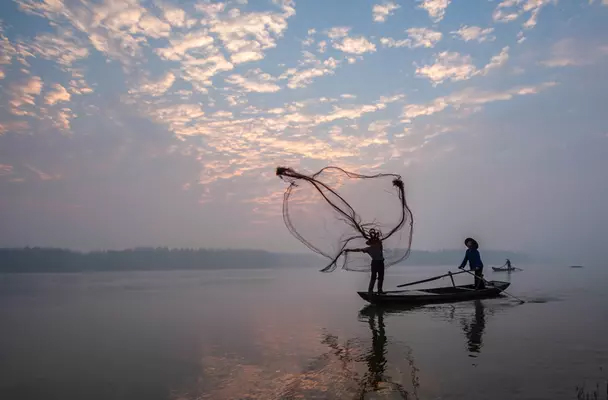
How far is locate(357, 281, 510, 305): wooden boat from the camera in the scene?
19816 millimetres

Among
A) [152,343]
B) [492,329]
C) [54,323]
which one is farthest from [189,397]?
[54,323]

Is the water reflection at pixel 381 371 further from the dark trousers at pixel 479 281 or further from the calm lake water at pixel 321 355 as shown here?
the dark trousers at pixel 479 281

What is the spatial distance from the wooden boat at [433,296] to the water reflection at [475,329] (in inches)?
55.4

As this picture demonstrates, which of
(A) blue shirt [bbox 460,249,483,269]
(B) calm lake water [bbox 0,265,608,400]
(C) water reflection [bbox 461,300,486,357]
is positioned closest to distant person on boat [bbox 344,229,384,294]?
(B) calm lake water [bbox 0,265,608,400]

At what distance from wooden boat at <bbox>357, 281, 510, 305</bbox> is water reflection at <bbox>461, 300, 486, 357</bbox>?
4.61ft

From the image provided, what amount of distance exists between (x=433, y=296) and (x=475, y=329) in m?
6.09

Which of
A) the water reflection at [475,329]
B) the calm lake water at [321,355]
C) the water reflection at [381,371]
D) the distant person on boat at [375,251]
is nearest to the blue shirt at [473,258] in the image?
the calm lake water at [321,355]

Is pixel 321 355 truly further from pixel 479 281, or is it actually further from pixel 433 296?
pixel 479 281

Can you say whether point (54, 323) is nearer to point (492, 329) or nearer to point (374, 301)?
point (374, 301)

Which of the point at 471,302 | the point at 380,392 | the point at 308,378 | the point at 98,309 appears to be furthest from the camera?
the point at 98,309

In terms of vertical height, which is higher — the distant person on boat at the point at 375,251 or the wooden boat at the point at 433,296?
the distant person on boat at the point at 375,251

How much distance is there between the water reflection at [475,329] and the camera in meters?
11.8

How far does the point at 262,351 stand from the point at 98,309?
18580 millimetres

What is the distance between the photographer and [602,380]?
27.7ft
